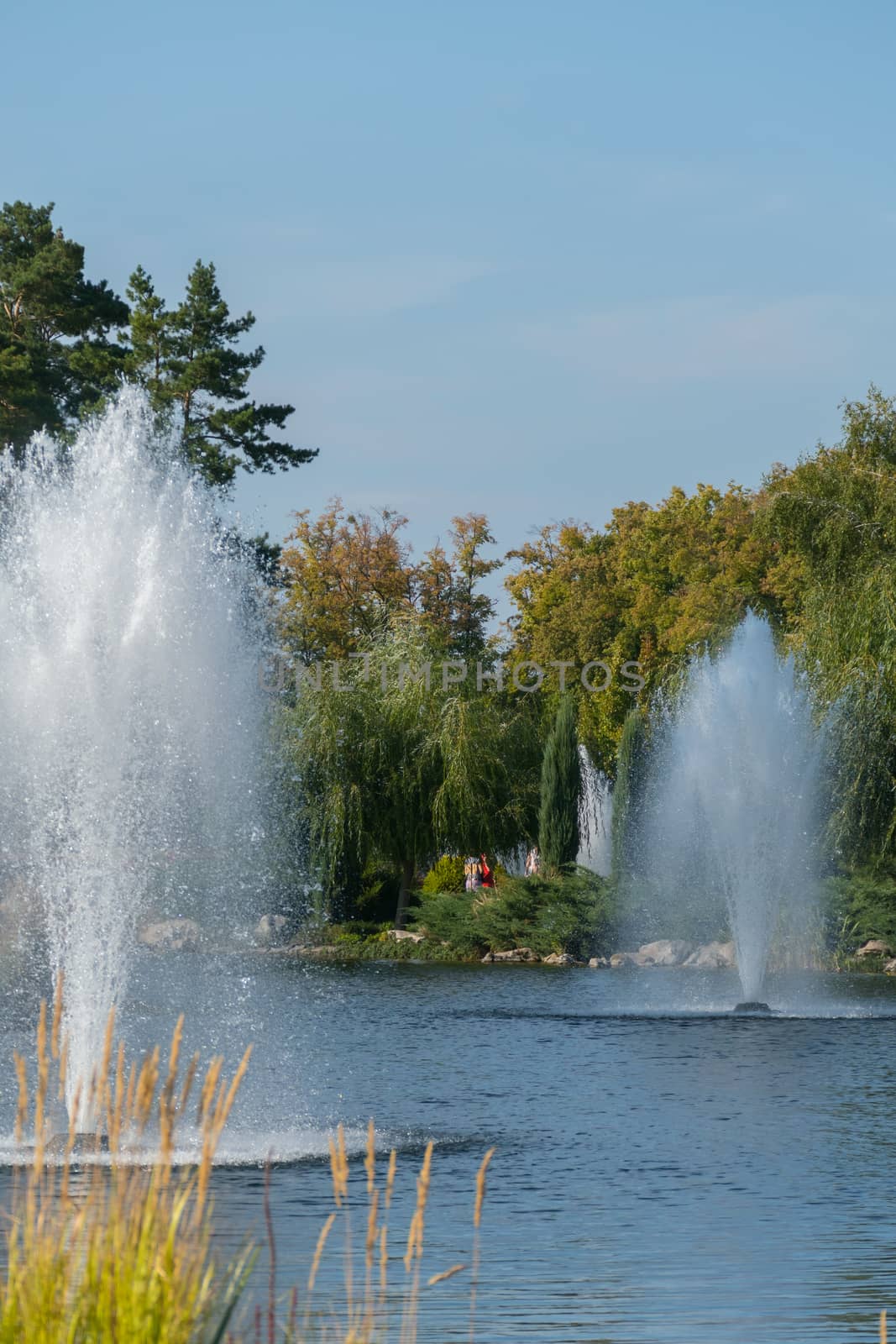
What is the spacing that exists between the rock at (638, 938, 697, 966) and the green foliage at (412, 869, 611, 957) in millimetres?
1004

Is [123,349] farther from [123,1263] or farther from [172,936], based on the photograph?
[123,1263]

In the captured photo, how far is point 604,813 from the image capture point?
52.2 m

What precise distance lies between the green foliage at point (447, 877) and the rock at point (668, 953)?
8.21 metres

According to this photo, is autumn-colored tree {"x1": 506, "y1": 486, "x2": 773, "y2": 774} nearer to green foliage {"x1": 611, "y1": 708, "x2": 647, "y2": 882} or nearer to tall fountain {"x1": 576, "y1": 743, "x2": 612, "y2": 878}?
tall fountain {"x1": 576, "y1": 743, "x2": 612, "y2": 878}

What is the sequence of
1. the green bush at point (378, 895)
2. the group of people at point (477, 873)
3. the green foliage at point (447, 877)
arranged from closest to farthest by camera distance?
1. the green bush at point (378, 895)
2. the group of people at point (477, 873)
3. the green foliage at point (447, 877)

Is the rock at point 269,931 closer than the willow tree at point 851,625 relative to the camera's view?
No

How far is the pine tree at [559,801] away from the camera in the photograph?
115 feet

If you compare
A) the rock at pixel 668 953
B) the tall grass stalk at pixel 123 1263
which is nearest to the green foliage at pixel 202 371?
the rock at pixel 668 953

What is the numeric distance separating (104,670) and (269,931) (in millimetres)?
21705

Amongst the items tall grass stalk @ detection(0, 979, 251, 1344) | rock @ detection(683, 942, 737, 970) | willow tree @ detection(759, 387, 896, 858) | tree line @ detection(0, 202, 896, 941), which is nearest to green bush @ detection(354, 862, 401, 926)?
tree line @ detection(0, 202, 896, 941)

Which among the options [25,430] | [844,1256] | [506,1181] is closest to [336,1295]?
[844,1256]

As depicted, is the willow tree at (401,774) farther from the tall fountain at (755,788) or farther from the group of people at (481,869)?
the tall fountain at (755,788)

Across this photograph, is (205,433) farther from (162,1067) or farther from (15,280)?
(162,1067)

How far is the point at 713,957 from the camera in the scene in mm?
30250
